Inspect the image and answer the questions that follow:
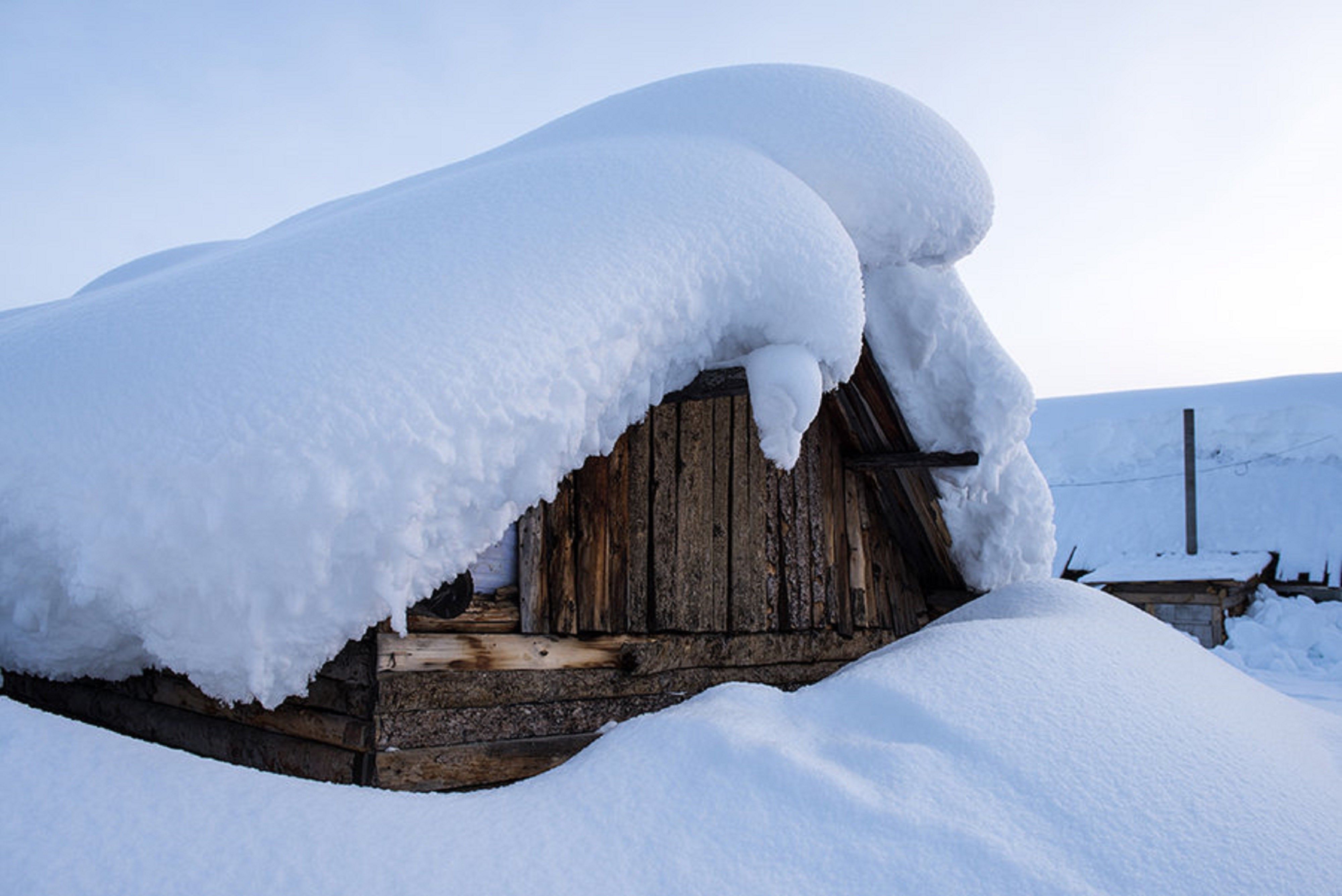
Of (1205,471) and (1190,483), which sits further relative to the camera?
(1205,471)

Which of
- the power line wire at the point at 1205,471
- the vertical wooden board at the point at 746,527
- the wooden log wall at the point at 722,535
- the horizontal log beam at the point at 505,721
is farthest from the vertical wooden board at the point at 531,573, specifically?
the power line wire at the point at 1205,471

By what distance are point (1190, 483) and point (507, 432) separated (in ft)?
55.9

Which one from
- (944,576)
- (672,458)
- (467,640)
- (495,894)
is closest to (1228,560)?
(944,576)

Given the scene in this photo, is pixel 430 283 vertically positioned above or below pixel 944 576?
above

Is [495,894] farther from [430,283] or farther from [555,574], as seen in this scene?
[555,574]

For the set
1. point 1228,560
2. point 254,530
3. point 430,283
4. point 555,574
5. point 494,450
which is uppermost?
point 430,283

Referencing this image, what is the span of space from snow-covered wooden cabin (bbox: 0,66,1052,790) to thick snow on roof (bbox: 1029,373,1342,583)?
1652 cm

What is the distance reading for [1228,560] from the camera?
1606cm

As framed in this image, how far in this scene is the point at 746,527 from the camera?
5.03 metres

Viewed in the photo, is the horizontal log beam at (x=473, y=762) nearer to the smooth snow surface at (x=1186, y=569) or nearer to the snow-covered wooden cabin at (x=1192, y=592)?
the snow-covered wooden cabin at (x=1192, y=592)

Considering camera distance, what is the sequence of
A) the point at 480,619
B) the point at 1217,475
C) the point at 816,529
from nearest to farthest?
the point at 480,619, the point at 816,529, the point at 1217,475

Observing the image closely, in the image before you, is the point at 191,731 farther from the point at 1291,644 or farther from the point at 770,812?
the point at 1291,644

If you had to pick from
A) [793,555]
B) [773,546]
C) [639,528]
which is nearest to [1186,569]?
[793,555]

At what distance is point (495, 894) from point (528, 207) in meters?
2.32
